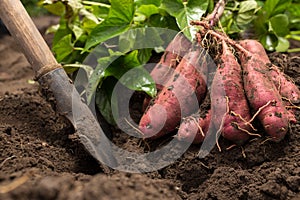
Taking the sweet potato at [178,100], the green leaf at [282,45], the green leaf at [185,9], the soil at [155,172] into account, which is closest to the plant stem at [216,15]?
the green leaf at [185,9]

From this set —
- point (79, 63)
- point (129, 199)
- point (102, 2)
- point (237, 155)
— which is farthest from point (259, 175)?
point (102, 2)

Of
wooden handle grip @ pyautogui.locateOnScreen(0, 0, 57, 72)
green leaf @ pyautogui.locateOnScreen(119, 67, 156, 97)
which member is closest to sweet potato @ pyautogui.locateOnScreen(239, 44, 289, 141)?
green leaf @ pyautogui.locateOnScreen(119, 67, 156, 97)

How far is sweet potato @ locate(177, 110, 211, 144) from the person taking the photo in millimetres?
1334

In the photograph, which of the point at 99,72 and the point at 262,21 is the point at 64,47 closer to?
the point at 99,72

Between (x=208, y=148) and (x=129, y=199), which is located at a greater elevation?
(x=129, y=199)

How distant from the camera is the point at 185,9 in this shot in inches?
61.5

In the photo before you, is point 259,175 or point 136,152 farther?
point 136,152

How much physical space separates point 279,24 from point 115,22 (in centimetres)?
70

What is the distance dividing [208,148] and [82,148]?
397 millimetres

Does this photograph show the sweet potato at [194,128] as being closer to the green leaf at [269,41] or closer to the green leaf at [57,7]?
the green leaf at [269,41]

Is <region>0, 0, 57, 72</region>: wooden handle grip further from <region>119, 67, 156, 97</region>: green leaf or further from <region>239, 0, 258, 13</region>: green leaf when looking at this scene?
<region>239, 0, 258, 13</region>: green leaf

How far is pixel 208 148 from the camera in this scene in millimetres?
1340

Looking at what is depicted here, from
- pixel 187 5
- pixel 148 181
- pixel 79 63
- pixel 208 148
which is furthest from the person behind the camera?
pixel 79 63

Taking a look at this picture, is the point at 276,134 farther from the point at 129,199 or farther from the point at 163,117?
the point at 129,199
